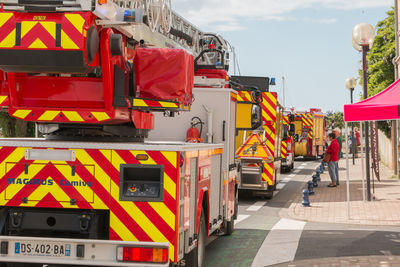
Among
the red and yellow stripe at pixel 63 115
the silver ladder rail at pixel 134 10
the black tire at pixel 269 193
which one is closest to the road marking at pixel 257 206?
the black tire at pixel 269 193

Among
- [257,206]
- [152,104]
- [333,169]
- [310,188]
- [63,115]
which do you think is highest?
[152,104]

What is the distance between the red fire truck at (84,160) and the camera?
6398mm

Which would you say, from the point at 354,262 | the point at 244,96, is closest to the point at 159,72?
the point at 354,262

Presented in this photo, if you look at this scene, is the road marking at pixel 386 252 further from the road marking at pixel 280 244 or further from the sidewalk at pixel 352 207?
the sidewalk at pixel 352 207

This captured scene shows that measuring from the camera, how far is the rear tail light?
6.27 metres

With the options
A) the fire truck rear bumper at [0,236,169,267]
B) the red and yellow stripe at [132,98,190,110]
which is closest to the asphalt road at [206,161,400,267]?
the red and yellow stripe at [132,98,190,110]

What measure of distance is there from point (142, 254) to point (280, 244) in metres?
4.96

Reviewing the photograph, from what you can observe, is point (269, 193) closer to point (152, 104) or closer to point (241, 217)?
point (241, 217)

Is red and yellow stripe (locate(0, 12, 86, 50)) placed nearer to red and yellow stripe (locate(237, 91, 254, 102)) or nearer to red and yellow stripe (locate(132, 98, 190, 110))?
red and yellow stripe (locate(132, 98, 190, 110))

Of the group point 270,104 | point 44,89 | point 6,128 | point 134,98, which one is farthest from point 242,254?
point 6,128

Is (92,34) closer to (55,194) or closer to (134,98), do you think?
(134,98)

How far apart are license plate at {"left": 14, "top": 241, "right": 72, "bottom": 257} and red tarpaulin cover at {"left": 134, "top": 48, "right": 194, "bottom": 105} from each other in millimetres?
1940

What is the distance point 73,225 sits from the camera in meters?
6.59

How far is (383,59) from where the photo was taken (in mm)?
45750
